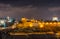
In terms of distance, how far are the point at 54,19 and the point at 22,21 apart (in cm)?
1016

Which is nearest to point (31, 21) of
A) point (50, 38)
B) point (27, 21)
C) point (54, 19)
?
point (27, 21)

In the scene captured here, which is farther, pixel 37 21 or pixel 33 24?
pixel 37 21

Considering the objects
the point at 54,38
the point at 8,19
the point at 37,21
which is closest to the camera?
the point at 54,38

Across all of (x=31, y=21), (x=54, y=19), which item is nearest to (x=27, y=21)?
(x=31, y=21)

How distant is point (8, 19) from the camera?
3364 inches

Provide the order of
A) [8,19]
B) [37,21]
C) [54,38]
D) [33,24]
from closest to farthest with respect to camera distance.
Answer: [54,38]
[33,24]
[37,21]
[8,19]

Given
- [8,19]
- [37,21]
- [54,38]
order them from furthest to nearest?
[8,19]
[37,21]
[54,38]

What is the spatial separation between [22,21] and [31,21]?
304 cm

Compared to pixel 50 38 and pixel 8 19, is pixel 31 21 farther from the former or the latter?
pixel 50 38

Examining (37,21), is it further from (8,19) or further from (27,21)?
(8,19)

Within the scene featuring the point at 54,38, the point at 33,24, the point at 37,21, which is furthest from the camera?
the point at 37,21

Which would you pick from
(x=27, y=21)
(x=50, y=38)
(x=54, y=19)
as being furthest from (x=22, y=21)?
(x=50, y=38)

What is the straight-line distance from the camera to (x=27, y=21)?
78.1m

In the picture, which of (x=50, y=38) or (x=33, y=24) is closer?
(x=50, y=38)
